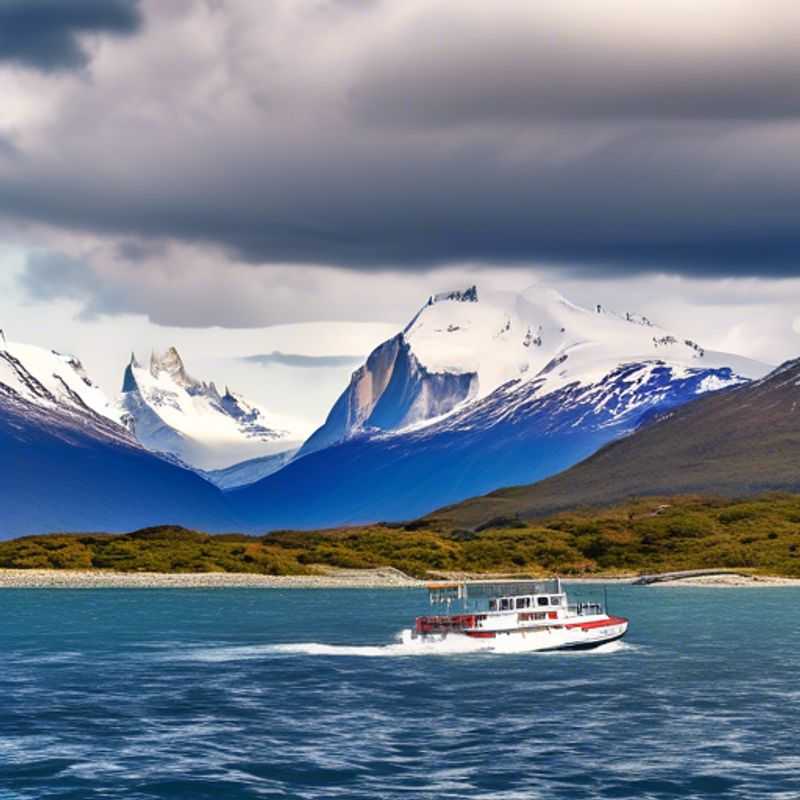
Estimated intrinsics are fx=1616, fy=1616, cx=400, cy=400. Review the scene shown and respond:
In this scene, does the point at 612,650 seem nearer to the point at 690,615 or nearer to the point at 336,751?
the point at 690,615

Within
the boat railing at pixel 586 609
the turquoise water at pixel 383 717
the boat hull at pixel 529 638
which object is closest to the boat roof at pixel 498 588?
the boat railing at pixel 586 609

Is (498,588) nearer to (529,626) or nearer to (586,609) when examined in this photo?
(529,626)

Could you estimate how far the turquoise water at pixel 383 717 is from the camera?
65.9 metres

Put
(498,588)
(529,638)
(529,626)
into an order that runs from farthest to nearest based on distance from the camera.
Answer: (498,588), (529,626), (529,638)

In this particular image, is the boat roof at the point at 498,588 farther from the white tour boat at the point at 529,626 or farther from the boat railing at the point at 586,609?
the boat railing at the point at 586,609

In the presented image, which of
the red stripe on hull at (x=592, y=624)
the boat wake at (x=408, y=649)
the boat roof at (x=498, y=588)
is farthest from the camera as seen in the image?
the boat roof at (x=498, y=588)

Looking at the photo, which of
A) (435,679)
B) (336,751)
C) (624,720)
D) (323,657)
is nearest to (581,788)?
(336,751)

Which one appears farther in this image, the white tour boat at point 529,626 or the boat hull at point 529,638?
the white tour boat at point 529,626

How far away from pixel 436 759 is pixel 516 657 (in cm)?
4911

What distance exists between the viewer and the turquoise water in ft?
216

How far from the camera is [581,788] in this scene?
64250 millimetres

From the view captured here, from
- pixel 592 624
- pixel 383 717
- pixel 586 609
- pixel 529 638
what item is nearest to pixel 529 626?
pixel 529 638

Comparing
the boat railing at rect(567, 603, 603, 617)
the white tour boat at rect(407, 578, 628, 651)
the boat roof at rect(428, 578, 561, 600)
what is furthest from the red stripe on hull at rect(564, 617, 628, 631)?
the boat roof at rect(428, 578, 561, 600)

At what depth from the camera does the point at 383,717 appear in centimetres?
8388
